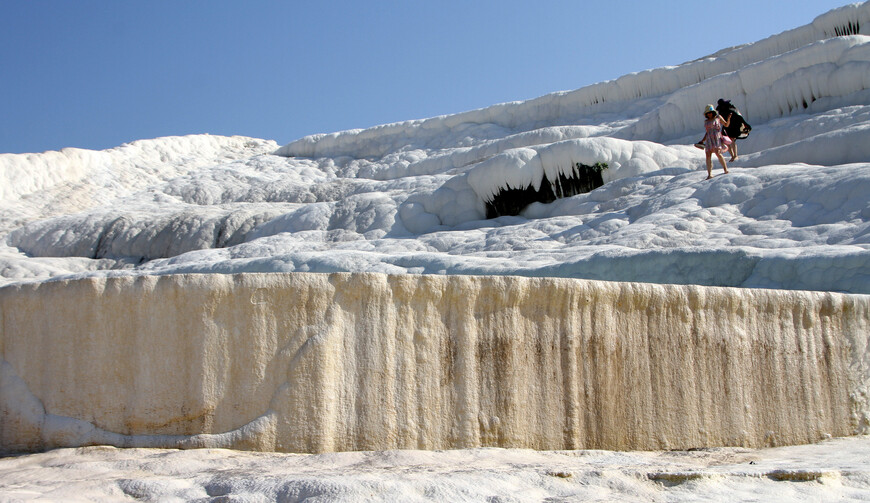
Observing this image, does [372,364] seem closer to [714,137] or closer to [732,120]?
[714,137]

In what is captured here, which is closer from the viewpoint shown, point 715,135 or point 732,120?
point 715,135

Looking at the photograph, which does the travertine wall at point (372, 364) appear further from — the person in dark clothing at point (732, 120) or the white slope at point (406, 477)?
the person in dark clothing at point (732, 120)

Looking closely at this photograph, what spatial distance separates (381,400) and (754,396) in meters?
2.24

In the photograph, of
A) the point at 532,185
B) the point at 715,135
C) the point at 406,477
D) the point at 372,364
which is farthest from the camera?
the point at 532,185

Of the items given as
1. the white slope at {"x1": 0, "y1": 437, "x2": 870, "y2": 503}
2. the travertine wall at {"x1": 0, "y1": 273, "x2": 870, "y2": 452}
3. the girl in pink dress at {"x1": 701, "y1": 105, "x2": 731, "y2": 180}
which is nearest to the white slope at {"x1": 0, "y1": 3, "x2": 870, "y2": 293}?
the girl in pink dress at {"x1": 701, "y1": 105, "x2": 731, "y2": 180}

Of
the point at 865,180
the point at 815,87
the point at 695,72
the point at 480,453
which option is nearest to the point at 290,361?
the point at 480,453

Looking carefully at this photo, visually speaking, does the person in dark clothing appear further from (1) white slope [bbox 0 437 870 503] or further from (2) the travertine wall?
(1) white slope [bbox 0 437 870 503]

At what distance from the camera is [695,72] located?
798 inches

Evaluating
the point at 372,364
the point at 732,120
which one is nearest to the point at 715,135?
the point at 732,120

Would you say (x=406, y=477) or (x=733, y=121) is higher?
(x=733, y=121)

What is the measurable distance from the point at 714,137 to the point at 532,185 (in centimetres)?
471

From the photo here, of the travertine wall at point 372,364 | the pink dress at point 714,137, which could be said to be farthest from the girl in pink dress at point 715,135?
the travertine wall at point 372,364

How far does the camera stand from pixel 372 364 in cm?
395

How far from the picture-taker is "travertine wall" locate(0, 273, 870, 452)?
377cm
